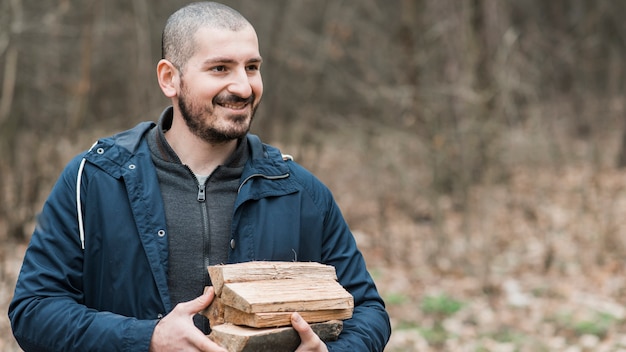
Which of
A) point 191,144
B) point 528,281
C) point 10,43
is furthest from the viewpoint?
point 10,43

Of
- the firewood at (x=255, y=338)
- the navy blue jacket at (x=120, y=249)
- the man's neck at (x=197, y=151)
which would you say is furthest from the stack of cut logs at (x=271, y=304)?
the man's neck at (x=197, y=151)

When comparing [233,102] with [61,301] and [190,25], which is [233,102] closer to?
[190,25]

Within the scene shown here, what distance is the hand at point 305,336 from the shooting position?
2309 millimetres

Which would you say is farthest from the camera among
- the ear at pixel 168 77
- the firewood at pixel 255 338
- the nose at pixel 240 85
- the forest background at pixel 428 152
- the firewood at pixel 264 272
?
the forest background at pixel 428 152

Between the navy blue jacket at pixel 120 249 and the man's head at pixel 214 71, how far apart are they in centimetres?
19

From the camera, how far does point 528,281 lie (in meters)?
8.75

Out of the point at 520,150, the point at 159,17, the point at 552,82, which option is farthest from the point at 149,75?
the point at 552,82

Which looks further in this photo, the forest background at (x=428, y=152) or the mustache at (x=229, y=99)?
the forest background at (x=428, y=152)

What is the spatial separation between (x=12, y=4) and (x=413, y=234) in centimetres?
592

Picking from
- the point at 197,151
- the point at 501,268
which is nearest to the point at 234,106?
the point at 197,151

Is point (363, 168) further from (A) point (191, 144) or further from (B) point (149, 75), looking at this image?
(A) point (191, 144)

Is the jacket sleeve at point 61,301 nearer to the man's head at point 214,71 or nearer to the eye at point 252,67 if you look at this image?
the man's head at point 214,71

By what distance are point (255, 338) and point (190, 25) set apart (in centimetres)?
110

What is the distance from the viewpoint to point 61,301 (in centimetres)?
249
